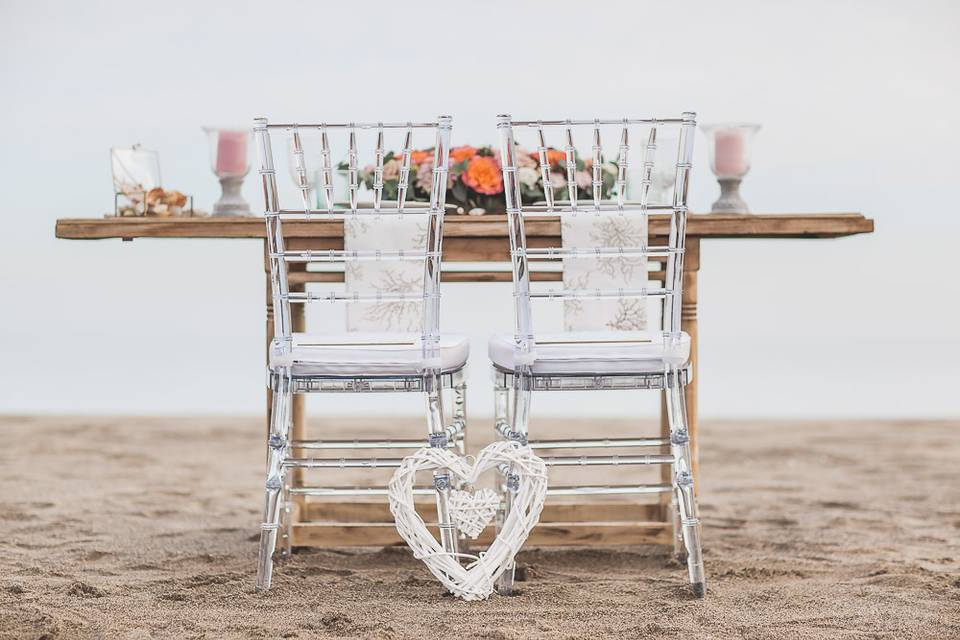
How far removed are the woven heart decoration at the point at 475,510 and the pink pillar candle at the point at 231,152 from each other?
1.06m

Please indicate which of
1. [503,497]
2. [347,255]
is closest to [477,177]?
[347,255]

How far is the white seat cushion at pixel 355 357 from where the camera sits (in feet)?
8.58

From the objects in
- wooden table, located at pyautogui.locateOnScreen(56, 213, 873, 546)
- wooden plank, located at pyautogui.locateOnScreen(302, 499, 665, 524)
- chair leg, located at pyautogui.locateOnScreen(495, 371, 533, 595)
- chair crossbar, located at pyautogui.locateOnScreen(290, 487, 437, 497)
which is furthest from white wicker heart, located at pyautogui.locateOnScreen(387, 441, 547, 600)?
wooden plank, located at pyautogui.locateOnScreen(302, 499, 665, 524)

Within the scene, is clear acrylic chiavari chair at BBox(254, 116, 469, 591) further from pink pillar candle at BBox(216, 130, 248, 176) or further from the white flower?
pink pillar candle at BBox(216, 130, 248, 176)

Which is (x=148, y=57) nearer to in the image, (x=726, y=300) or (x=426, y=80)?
(x=426, y=80)

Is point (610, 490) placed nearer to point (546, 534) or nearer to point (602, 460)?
Answer: point (602, 460)

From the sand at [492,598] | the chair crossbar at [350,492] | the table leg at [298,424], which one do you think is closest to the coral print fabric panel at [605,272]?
the chair crossbar at [350,492]

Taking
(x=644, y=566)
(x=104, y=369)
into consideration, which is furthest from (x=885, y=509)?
(x=104, y=369)

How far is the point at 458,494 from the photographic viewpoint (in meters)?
2.65

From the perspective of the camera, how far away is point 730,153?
309cm

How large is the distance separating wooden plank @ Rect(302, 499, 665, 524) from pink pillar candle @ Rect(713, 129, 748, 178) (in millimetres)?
853

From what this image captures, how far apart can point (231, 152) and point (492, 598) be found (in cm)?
128

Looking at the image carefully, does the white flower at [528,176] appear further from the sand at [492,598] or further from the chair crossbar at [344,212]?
the sand at [492,598]

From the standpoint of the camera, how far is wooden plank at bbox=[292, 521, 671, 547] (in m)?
3.07
